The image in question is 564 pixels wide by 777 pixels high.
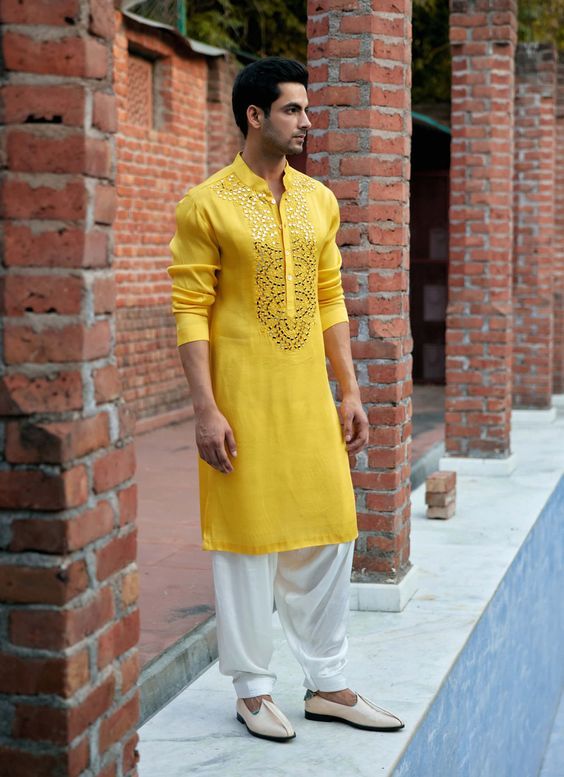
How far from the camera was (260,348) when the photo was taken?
136 inches

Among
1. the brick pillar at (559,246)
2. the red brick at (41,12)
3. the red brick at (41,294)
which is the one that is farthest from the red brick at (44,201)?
the brick pillar at (559,246)

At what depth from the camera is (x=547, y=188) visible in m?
10.6

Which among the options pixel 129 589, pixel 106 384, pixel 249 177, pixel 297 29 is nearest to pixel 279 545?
pixel 129 589

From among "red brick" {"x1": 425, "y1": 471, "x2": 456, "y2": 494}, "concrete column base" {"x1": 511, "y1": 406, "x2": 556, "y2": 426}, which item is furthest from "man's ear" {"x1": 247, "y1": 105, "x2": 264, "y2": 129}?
"concrete column base" {"x1": 511, "y1": 406, "x2": 556, "y2": 426}

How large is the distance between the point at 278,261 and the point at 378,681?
149cm

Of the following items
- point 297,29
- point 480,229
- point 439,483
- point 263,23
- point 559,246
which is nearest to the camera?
point 439,483

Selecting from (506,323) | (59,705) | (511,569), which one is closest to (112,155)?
(59,705)

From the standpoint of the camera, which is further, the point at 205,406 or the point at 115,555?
the point at 205,406

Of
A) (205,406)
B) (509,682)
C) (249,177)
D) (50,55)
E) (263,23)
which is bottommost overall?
(509,682)

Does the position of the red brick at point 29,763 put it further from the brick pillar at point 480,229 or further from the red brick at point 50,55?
the brick pillar at point 480,229

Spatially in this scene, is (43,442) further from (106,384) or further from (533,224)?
(533,224)

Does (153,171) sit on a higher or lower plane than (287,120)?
higher

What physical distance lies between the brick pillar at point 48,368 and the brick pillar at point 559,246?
1111 cm

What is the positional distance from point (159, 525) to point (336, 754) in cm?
334
